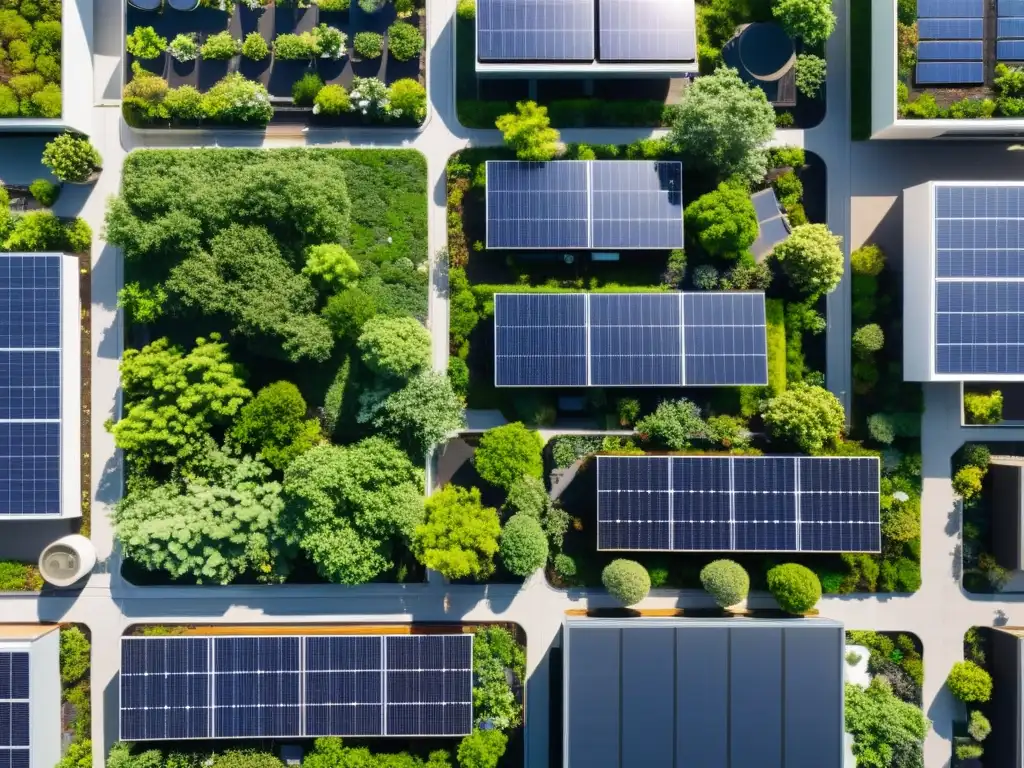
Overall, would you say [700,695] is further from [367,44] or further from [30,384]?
[367,44]

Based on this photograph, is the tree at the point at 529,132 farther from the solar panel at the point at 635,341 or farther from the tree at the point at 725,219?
the tree at the point at 725,219

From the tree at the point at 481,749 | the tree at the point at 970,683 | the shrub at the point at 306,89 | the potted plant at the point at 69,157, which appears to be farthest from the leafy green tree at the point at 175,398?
the tree at the point at 970,683

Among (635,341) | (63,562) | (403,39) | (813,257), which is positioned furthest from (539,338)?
(63,562)

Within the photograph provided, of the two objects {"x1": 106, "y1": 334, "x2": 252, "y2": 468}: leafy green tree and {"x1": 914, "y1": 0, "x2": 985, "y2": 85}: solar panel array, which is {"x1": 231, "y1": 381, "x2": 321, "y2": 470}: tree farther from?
{"x1": 914, "y1": 0, "x2": 985, "y2": 85}: solar panel array

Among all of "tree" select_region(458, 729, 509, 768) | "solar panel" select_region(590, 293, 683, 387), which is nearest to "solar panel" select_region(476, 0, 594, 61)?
"solar panel" select_region(590, 293, 683, 387)

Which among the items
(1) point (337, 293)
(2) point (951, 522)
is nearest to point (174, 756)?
(1) point (337, 293)
